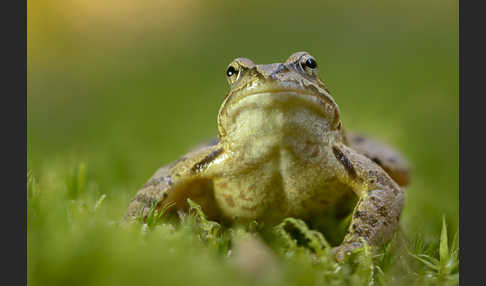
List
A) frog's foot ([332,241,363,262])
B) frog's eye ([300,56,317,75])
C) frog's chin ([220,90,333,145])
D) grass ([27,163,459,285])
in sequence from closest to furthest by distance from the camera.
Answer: grass ([27,163,459,285]) < frog's foot ([332,241,363,262]) < frog's chin ([220,90,333,145]) < frog's eye ([300,56,317,75])

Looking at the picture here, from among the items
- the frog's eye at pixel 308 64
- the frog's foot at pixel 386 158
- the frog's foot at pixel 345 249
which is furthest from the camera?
the frog's foot at pixel 386 158

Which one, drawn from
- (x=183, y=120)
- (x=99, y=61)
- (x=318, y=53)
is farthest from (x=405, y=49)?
(x=99, y=61)

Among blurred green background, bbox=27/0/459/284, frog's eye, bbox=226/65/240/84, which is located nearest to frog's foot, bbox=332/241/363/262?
frog's eye, bbox=226/65/240/84

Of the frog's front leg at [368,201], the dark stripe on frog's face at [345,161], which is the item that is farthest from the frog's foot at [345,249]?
the dark stripe on frog's face at [345,161]

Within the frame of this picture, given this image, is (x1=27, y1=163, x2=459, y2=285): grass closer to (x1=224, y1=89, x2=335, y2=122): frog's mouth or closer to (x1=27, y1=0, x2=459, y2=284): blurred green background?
(x1=224, y1=89, x2=335, y2=122): frog's mouth

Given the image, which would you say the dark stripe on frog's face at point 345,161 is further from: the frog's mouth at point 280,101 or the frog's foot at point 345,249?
the frog's foot at point 345,249

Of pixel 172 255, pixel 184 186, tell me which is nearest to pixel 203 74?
pixel 184 186
